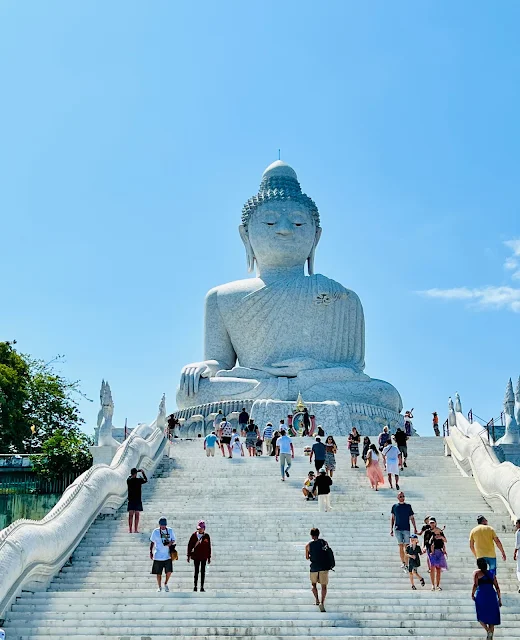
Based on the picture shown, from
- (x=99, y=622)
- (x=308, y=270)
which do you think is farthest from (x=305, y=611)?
(x=308, y=270)

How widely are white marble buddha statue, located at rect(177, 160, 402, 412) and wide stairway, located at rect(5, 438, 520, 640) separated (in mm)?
9992

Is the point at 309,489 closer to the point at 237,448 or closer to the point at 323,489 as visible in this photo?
the point at 323,489

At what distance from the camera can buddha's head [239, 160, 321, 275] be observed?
29031 mm

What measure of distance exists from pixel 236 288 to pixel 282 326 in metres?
2.05

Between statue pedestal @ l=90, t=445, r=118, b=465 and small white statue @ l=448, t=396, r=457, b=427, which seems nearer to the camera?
statue pedestal @ l=90, t=445, r=118, b=465

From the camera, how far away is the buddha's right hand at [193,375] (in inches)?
1038

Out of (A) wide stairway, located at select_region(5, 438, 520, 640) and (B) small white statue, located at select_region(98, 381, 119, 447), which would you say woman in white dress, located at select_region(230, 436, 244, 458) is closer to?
(B) small white statue, located at select_region(98, 381, 119, 447)

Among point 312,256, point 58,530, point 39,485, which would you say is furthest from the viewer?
point 312,256

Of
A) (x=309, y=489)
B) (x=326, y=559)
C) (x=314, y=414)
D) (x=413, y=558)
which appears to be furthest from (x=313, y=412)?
(x=326, y=559)

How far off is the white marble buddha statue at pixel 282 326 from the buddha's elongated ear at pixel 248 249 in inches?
1.3

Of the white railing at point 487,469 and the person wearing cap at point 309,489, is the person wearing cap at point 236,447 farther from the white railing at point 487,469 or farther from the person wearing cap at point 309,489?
the person wearing cap at point 309,489

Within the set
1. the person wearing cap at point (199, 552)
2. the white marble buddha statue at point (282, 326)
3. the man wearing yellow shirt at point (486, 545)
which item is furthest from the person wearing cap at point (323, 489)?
the white marble buddha statue at point (282, 326)

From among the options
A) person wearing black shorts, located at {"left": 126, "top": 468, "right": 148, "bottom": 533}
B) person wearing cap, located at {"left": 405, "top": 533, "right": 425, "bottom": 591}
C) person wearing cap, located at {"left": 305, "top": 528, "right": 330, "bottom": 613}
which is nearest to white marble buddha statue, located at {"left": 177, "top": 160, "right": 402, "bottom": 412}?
person wearing black shorts, located at {"left": 126, "top": 468, "right": 148, "bottom": 533}

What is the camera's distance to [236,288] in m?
28.9
